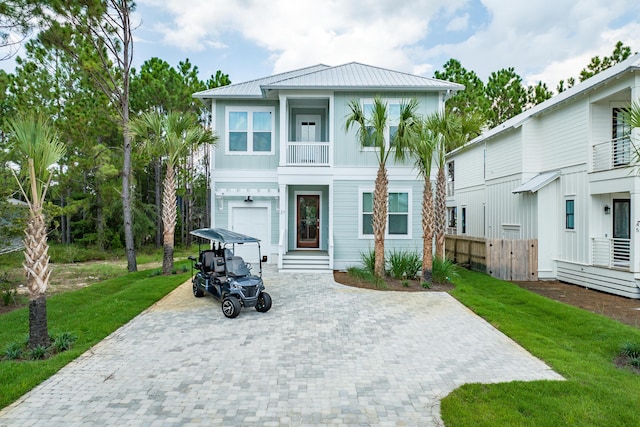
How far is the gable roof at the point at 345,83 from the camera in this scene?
13422 millimetres

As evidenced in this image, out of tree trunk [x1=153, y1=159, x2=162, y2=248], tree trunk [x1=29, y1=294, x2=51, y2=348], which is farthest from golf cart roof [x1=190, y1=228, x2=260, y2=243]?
tree trunk [x1=153, y1=159, x2=162, y2=248]

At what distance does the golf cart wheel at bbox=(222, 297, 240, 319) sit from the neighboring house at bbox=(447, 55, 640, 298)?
10.5m

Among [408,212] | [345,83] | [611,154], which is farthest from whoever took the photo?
[408,212]

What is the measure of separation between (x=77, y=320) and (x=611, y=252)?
15290 millimetres

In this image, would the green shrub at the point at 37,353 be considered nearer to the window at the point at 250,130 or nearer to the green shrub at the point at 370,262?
the green shrub at the point at 370,262

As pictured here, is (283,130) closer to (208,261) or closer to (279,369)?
(208,261)

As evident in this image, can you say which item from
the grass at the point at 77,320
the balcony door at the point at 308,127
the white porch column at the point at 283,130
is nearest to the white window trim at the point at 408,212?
the white porch column at the point at 283,130

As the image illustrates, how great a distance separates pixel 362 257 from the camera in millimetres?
13617

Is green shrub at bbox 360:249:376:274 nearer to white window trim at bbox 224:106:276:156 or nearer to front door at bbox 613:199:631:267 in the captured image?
white window trim at bbox 224:106:276:156

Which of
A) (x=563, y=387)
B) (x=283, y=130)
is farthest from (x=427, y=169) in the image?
(x=563, y=387)

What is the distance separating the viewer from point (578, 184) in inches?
528

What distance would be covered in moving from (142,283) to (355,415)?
31.1 feet

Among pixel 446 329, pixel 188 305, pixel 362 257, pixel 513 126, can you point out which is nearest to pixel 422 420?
pixel 446 329

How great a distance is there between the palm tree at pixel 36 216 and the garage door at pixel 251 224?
8792 millimetres
